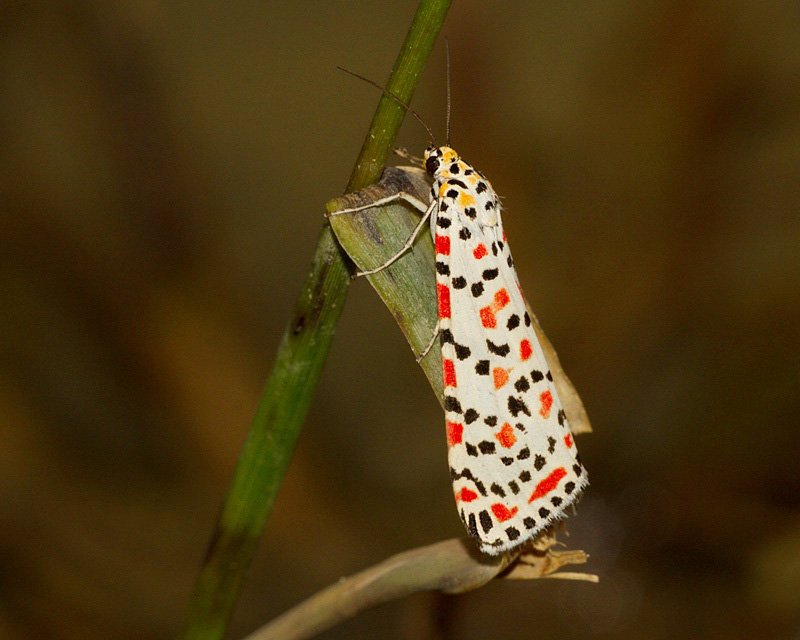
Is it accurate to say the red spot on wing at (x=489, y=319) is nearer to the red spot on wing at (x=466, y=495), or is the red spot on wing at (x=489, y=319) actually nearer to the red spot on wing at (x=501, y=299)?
the red spot on wing at (x=501, y=299)

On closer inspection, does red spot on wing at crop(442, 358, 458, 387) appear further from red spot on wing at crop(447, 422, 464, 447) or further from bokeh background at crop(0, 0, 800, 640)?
bokeh background at crop(0, 0, 800, 640)

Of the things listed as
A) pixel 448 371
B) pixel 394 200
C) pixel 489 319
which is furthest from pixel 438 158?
pixel 448 371

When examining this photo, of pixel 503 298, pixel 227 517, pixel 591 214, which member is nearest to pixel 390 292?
pixel 503 298

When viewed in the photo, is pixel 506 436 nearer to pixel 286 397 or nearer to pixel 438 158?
pixel 286 397

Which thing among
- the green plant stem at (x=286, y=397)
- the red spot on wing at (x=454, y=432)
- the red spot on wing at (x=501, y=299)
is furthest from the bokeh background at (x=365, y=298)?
the red spot on wing at (x=501, y=299)

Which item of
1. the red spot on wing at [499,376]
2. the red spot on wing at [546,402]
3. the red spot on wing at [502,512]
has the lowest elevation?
the red spot on wing at [502,512]

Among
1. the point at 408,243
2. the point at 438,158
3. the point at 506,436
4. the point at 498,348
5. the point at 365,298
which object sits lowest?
the point at 365,298
